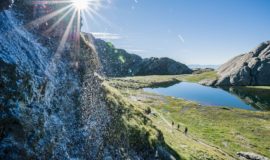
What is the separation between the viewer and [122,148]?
26188 millimetres

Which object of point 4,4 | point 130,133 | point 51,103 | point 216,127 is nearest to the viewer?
point 4,4

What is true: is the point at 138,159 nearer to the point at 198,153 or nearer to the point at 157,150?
the point at 157,150

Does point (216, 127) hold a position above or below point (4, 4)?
below

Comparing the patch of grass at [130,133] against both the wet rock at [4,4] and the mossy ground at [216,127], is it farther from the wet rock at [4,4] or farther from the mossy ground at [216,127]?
the mossy ground at [216,127]

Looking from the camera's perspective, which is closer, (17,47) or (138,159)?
(17,47)

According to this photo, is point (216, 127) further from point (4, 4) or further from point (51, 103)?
point (4, 4)

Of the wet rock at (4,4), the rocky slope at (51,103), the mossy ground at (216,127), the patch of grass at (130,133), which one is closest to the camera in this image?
the rocky slope at (51,103)

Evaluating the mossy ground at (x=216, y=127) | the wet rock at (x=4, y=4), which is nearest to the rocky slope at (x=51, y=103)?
the wet rock at (x=4, y=4)

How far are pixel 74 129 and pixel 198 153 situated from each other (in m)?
32.2

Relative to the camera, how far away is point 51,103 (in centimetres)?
2045

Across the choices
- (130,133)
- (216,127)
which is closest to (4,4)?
(130,133)

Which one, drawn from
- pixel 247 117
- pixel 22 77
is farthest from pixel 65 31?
pixel 247 117

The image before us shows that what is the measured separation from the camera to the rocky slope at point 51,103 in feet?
49.8

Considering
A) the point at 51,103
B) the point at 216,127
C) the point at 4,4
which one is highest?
the point at 4,4
